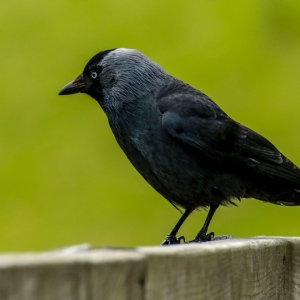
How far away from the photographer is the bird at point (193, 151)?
5.05 m

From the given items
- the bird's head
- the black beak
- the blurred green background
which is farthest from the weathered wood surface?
the blurred green background

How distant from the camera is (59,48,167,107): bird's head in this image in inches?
221

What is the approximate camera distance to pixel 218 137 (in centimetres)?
519

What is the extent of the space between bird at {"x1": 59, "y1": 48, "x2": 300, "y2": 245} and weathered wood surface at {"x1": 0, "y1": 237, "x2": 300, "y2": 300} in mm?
1912

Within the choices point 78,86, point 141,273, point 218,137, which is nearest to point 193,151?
point 218,137

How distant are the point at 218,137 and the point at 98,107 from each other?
13.1 feet

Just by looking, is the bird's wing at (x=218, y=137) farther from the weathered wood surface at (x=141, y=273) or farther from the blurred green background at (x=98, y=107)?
the blurred green background at (x=98, y=107)

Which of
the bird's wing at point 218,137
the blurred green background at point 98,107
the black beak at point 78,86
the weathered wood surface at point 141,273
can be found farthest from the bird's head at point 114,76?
the weathered wood surface at point 141,273

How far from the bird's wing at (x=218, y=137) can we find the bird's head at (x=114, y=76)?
0.39 meters

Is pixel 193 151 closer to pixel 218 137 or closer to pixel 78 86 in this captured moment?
pixel 218 137

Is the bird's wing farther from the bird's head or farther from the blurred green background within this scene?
the blurred green background

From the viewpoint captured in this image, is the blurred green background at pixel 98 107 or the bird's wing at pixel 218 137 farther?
the blurred green background at pixel 98 107

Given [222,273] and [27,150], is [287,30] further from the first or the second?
[222,273]

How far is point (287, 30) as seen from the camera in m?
9.29
